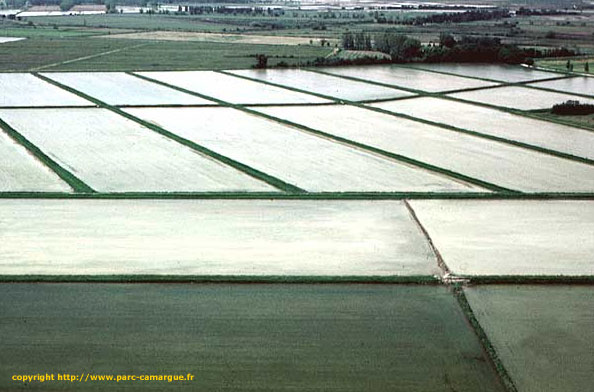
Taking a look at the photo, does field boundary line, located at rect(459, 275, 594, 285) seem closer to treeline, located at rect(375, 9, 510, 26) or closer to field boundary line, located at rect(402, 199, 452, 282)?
field boundary line, located at rect(402, 199, 452, 282)

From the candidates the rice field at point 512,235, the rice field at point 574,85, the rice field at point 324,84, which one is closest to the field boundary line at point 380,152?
the rice field at point 512,235

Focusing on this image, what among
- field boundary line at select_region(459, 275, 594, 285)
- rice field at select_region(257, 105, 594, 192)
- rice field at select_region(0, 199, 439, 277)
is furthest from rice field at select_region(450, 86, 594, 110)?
field boundary line at select_region(459, 275, 594, 285)

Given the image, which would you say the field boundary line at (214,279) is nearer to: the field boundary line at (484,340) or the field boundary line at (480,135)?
the field boundary line at (484,340)

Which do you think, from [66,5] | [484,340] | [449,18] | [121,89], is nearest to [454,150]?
[484,340]

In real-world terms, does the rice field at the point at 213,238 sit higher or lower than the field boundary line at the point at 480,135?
lower

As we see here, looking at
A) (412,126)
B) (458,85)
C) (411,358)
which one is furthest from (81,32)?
(411,358)

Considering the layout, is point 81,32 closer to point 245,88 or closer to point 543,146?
point 245,88
